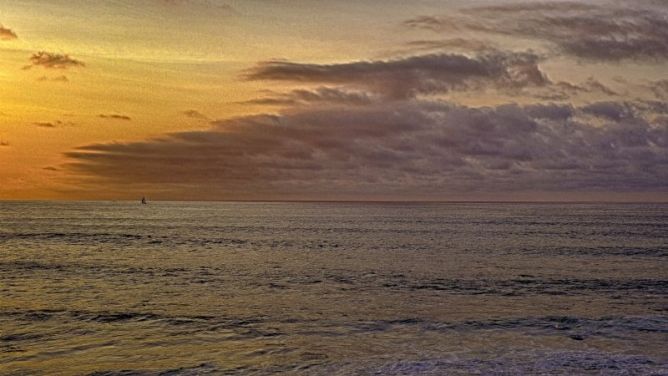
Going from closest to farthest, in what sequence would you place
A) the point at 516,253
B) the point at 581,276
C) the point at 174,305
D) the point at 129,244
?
the point at 174,305 < the point at 581,276 < the point at 516,253 < the point at 129,244

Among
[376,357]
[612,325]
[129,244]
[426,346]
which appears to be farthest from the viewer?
[129,244]

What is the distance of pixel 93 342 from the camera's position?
23.4 m

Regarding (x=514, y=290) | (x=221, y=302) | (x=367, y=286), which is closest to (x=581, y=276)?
(x=514, y=290)

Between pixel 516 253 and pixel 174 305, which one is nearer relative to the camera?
pixel 174 305

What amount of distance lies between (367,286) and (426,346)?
15689mm

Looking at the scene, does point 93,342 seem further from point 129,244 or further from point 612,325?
point 129,244

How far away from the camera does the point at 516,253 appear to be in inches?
2483

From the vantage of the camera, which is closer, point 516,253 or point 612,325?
point 612,325

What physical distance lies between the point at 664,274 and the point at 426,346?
103 feet

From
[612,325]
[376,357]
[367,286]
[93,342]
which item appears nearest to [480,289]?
[367,286]

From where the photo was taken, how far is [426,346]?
23.1 meters

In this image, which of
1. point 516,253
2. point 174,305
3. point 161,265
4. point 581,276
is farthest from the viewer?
point 516,253

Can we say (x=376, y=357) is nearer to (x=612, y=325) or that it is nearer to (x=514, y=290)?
(x=612, y=325)

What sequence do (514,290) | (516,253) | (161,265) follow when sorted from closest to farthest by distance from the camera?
(514,290) < (161,265) < (516,253)
